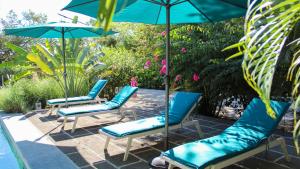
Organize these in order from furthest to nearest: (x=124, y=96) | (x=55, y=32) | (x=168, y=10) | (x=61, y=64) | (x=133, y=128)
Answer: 1. (x=61, y=64)
2. (x=55, y=32)
3. (x=124, y=96)
4. (x=133, y=128)
5. (x=168, y=10)

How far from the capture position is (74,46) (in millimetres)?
12320

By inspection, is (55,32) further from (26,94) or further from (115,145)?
(115,145)

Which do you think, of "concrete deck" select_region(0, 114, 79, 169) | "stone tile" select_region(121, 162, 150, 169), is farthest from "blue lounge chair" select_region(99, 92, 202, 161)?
"concrete deck" select_region(0, 114, 79, 169)

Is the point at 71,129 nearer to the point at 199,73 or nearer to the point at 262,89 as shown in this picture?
the point at 199,73

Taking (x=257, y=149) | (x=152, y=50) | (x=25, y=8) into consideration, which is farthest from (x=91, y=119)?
(x=25, y=8)

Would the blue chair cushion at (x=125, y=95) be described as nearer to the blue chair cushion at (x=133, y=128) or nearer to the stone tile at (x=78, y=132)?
the stone tile at (x=78, y=132)

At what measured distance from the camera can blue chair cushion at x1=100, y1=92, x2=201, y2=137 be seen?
17.0 ft

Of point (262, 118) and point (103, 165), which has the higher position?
point (262, 118)

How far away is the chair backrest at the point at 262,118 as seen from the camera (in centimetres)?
454

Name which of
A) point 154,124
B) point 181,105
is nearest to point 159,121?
point 154,124

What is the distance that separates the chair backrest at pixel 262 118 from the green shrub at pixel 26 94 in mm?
7881

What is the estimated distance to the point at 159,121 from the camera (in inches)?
229

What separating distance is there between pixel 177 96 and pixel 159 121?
0.97 metres

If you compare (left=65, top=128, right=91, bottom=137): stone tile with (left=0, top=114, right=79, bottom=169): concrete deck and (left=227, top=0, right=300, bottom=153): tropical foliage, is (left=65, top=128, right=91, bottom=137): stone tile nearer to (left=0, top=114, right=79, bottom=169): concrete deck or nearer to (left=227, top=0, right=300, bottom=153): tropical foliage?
(left=0, top=114, right=79, bottom=169): concrete deck
